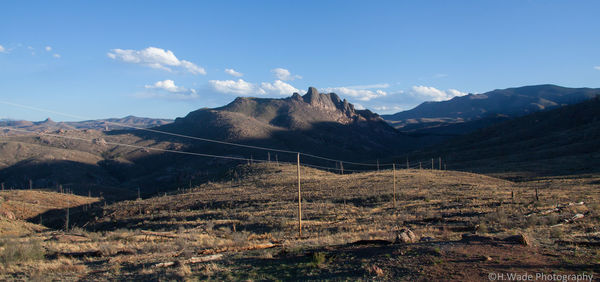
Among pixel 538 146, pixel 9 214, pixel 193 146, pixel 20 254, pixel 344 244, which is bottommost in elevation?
pixel 9 214

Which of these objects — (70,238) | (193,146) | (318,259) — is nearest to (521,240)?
(318,259)

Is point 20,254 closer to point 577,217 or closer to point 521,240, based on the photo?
point 521,240

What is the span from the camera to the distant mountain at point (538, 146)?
61594mm

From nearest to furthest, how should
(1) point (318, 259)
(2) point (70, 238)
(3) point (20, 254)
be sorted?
1. (1) point (318, 259)
2. (3) point (20, 254)
3. (2) point (70, 238)

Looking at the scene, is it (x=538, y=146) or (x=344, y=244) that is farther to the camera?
(x=538, y=146)

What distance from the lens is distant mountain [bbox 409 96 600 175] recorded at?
6159 centimetres

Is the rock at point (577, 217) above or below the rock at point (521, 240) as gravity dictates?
below

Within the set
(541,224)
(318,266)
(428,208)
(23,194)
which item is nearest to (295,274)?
(318,266)

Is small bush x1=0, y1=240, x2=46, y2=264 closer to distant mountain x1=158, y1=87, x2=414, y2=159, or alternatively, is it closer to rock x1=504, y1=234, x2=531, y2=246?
rock x1=504, y1=234, x2=531, y2=246

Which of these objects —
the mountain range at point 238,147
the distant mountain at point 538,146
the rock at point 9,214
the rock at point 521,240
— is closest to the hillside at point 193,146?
the mountain range at point 238,147

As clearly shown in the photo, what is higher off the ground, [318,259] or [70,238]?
[318,259]

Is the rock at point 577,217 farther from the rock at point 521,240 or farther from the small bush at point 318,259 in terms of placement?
the small bush at point 318,259

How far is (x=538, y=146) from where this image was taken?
82.0 metres

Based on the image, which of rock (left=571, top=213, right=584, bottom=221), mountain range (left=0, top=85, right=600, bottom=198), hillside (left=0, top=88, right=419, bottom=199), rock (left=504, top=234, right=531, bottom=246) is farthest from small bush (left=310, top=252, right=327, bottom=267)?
hillside (left=0, top=88, right=419, bottom=199)
